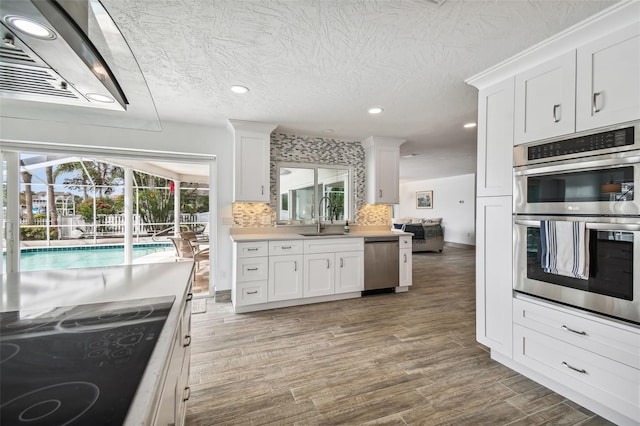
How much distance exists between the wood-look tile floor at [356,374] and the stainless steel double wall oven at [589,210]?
749 mm

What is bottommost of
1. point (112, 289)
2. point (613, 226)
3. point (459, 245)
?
point (459, 245)

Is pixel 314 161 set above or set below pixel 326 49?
below

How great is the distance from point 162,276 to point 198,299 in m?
2.50

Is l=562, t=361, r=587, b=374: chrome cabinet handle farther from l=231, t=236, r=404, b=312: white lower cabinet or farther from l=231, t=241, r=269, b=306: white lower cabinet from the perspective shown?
l=231, t=241, r=269, b=306: white lower cabinet

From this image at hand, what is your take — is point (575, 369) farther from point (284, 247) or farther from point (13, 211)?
point (13, 211)

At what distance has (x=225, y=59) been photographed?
211cm

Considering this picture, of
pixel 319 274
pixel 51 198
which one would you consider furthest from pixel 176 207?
pixel 319 274

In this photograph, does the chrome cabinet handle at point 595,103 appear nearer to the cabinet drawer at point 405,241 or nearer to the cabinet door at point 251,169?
the cabinet drawer at point 405,241

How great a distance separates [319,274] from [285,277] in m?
0.46

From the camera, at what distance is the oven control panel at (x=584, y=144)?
155cm

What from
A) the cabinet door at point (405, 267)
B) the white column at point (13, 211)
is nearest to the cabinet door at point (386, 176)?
the cabinet door at point (405, 267)

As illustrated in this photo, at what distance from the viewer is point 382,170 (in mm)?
4426

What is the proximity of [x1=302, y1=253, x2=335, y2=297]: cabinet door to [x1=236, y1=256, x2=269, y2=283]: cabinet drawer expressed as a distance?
0.53m

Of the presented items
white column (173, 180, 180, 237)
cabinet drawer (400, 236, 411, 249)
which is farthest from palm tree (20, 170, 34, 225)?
cabinet drawer (400, 236, 411, 249)
